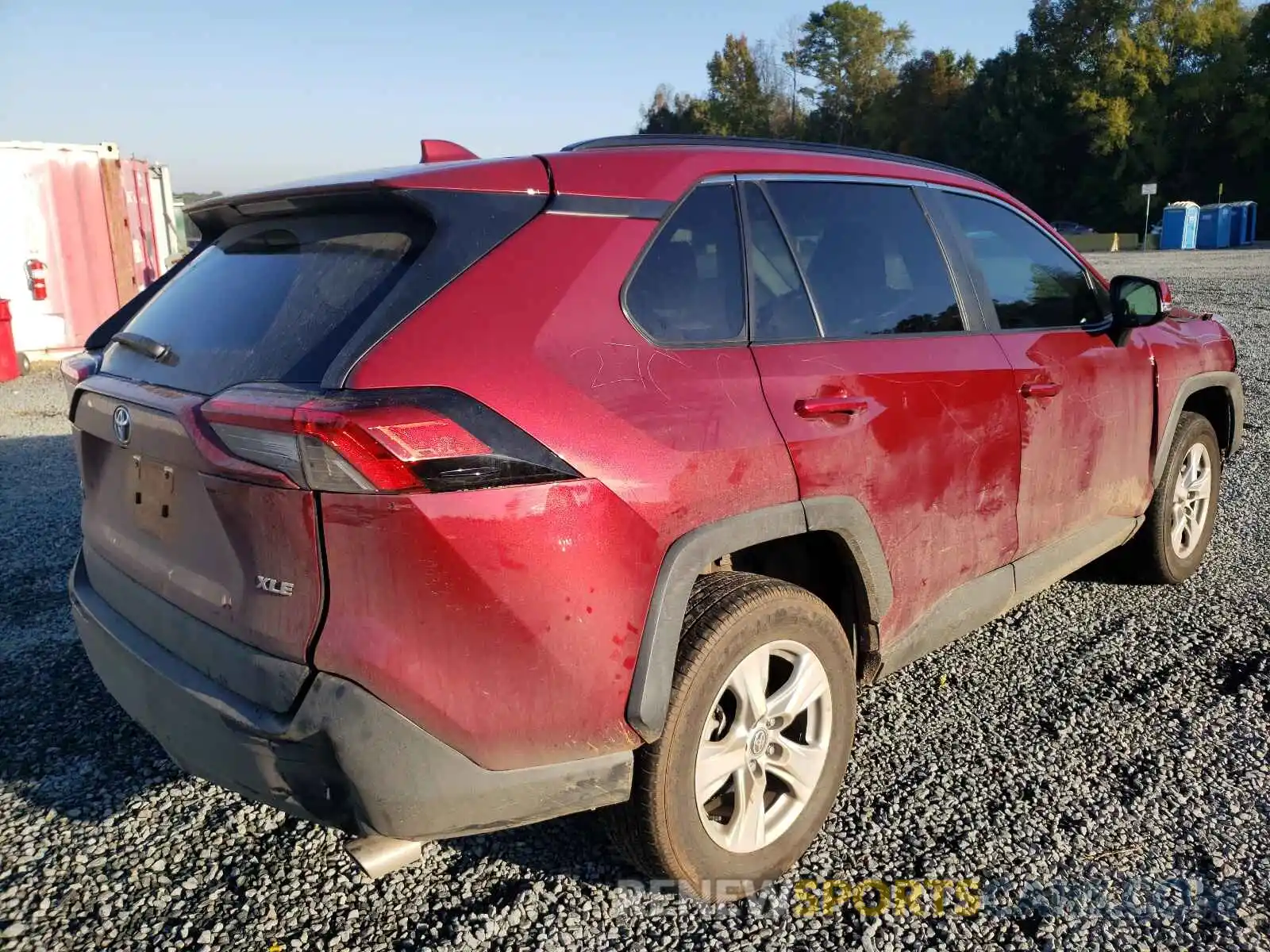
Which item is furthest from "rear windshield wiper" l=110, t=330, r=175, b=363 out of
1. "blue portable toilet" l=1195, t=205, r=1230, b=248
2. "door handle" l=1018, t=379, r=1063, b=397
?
"blue portable toilet" l=1195, t=205, r=1230, b=248

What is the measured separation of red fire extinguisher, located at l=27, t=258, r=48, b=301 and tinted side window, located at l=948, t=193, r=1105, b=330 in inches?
487

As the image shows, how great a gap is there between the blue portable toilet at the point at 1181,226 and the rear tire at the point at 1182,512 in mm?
37181

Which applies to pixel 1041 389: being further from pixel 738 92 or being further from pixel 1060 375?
pixel 738 92

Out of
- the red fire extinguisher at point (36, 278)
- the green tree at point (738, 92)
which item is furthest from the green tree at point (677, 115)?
the red fire extinguisher at point (36, 278)

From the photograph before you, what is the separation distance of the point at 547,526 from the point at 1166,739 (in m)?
2.40

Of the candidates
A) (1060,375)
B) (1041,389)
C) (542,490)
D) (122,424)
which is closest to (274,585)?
(542,490)

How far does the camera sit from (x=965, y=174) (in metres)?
3.49

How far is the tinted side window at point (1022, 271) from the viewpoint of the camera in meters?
3.31

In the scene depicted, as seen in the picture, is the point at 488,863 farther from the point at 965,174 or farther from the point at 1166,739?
the point at 965,174

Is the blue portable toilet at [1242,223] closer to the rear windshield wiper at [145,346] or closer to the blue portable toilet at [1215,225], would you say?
the blue portable toilet at [1215,225]

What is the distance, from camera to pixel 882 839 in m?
2.65

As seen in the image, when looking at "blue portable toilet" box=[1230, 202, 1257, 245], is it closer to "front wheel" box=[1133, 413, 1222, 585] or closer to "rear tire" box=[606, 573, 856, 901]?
"front wheel" box=[1133, 413, 1222, 585]

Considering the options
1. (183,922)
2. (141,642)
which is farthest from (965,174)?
(183,922)

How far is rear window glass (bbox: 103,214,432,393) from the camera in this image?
1.99 meters
